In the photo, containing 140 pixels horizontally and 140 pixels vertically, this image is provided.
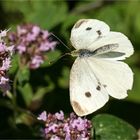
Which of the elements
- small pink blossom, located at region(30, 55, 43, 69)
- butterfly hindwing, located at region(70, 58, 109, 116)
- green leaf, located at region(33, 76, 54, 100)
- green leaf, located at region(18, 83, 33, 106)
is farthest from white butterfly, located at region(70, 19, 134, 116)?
green leaf, located at region(33, 76, 54, 100)

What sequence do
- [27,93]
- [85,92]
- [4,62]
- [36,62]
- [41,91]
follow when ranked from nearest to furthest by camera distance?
[85,92]
[4,62]
[36,62]
[27,93]
[41,91]

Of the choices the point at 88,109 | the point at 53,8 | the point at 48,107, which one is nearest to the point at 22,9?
the point at 53,8

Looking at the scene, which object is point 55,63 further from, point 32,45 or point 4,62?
point 4,62

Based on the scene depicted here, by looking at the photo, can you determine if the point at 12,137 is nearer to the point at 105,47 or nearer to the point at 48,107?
the point at 48,107

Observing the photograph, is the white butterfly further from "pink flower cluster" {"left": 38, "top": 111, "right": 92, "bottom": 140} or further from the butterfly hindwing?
"pink flower cluster" {"left": 38, "top": 111, "right": 92, "bottom": 140}

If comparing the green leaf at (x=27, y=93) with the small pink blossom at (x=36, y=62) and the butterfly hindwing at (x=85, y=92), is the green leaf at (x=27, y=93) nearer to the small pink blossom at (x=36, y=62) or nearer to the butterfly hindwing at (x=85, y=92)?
the small pink blossom at (x=36, y=62)

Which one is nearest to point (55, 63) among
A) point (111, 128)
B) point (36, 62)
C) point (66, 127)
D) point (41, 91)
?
point (41, 91)

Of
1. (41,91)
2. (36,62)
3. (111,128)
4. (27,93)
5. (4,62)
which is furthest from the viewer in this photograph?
(41,91)
